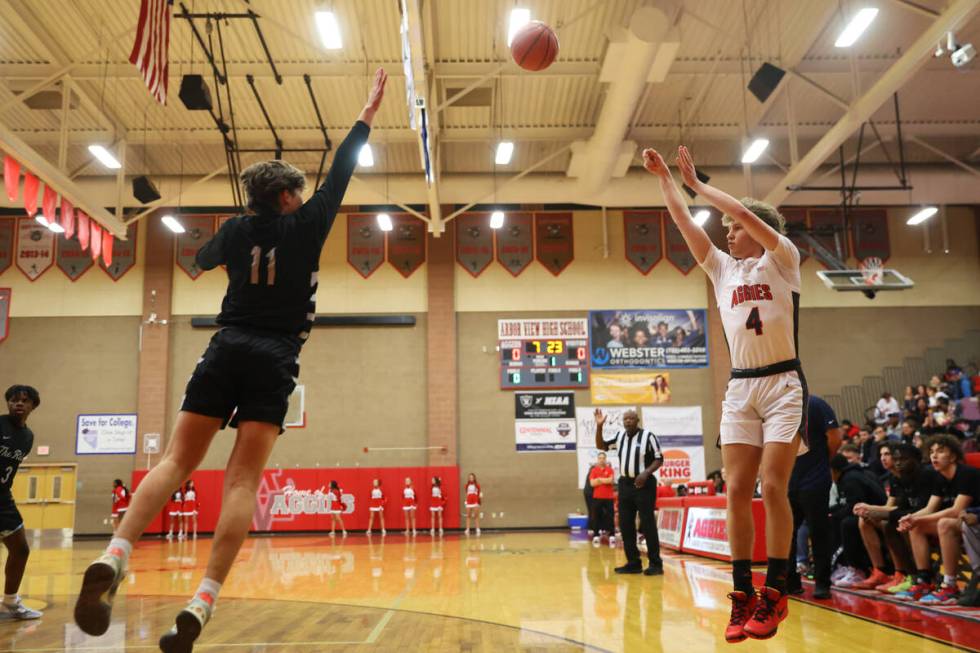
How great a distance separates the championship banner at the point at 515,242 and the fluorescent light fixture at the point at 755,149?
23.5 ft

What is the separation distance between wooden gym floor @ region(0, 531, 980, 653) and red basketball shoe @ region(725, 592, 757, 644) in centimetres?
126

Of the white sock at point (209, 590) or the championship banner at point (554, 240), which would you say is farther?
the championship banner at point (554, 240)

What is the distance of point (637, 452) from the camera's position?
917 centimetres

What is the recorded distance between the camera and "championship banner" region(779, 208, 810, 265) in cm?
1959

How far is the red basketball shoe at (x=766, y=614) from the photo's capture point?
11.2 feet

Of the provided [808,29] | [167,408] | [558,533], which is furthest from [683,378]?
[167,408]

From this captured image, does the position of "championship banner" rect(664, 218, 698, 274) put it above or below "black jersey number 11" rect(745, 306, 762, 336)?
above

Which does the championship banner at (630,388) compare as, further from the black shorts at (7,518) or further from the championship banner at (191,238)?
the black shorts at (7,518)

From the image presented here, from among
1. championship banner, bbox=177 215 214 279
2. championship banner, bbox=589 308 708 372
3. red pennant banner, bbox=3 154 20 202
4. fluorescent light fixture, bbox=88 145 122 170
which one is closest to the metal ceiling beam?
championship banner, bbox=589 308 708 372

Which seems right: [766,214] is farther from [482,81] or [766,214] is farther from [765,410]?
[482,81]

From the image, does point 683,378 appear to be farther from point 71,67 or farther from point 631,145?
point 71,67

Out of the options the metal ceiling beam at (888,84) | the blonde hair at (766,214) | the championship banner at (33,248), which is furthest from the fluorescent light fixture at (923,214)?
the championship banner at (33,248)

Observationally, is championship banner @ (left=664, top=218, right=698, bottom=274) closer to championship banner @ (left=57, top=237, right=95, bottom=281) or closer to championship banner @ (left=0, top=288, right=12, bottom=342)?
championship banner @ (left=57, top=237, right=95, bottom=281)

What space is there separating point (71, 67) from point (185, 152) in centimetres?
450
